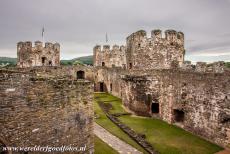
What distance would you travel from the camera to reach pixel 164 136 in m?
15.2

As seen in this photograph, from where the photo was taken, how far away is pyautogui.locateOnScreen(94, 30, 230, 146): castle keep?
13656mm

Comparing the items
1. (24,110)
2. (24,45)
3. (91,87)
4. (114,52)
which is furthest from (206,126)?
(114,52)

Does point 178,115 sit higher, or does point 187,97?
point 187,97

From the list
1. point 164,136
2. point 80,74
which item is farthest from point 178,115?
point 80,74

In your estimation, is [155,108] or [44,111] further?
[155,108]

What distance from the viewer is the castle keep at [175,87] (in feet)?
44.8

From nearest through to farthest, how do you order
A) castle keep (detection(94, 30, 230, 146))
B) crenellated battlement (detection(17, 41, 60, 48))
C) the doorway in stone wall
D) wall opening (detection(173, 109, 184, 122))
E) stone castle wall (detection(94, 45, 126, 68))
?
castle keep (detection(94, 30, 230, 146)) → wall opening (detection(173, 109, 184, 122)) → the doorway in stone wall → crenellated battlement (detection(17, 41, 60, 48)) → stone castle wall (detection(94, 45, 126, 68))

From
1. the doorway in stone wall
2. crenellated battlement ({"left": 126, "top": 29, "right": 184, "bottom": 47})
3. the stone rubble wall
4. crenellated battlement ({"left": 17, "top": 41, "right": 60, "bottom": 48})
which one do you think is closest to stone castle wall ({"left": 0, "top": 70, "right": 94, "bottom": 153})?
the stone rubble wall

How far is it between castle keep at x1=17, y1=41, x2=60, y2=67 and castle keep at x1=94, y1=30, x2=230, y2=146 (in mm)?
15360

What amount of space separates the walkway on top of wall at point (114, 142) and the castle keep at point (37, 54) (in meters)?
19.8

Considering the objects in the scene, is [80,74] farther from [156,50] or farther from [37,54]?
[156,50]

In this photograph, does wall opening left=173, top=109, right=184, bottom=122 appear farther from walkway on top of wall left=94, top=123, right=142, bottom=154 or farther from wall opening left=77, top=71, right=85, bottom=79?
wall opening left=77, top=71, right=85, bottom=79

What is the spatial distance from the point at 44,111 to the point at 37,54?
2647 cm

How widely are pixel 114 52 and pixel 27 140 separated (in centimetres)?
3644
